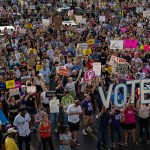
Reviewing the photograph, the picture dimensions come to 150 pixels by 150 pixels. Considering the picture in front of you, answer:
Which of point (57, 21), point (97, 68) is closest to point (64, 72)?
point (97, 68)

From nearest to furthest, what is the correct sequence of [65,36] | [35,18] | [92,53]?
[92,53] < [65,36] < [35,18]

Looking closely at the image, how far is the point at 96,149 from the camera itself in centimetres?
1138

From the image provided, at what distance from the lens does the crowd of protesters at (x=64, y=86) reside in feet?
35.7

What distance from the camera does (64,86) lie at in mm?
14031

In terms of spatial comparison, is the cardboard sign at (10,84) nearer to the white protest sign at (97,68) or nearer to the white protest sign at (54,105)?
the white protest sign at (54,105)

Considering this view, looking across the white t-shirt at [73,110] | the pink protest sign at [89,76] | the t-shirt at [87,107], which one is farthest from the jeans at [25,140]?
the pink protest sign at [89,76]

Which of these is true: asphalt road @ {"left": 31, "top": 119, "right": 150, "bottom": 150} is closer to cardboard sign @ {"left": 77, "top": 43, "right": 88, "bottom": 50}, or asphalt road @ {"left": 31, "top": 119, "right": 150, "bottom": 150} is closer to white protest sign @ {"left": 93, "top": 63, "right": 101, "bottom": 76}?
white protest sign @ {"left": 93, "top": 63, "right": 101, "bottom": 76}

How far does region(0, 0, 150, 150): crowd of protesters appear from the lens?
35.7ft

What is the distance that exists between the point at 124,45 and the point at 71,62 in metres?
3.72

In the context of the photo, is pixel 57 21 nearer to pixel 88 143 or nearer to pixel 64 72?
pixel 64 72

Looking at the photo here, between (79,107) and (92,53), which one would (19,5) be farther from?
(79,107)

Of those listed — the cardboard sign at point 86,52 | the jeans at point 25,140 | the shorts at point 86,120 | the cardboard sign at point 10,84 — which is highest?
the cardboard sign at point 10,84

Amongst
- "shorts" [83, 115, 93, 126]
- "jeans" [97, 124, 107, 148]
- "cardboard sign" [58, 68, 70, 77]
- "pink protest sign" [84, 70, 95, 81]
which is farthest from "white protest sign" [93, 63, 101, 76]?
"jeans" [97, 124, 107, 148]

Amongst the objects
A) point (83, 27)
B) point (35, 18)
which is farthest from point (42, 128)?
point (35, 18)
